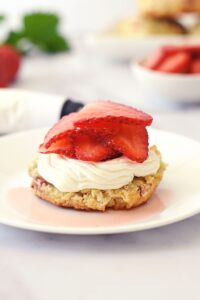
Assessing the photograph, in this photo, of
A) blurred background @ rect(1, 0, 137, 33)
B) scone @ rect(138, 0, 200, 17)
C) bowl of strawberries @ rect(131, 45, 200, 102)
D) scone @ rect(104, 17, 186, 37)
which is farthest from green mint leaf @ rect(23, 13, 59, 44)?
blurred background @ rect(1, 0, 137, 33)

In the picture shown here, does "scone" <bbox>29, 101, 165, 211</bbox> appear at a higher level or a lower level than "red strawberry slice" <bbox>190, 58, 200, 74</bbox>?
higher

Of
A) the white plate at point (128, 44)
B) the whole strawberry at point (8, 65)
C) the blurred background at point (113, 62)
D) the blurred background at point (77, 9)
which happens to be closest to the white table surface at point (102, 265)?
the blurred background at point (113, 62)

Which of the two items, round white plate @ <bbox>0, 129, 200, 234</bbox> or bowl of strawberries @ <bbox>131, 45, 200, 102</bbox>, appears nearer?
round white plate @ <bbox>0, 129, 200, 234</bbox>

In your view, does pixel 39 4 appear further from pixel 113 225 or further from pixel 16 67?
pixel 113 225

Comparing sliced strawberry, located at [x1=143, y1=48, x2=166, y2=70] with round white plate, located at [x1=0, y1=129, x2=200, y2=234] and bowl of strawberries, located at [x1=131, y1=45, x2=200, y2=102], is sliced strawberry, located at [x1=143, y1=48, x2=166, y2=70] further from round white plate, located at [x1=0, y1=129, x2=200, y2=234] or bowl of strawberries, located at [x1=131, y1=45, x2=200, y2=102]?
round white plate, located at [x1=0, y1=129, x2=200, y2=234]

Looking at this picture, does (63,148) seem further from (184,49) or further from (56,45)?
(56,45)

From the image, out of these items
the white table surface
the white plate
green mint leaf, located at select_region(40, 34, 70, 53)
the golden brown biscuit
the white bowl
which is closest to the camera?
the white table surface

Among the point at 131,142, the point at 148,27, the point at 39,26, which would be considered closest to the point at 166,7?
the point at 148,27
